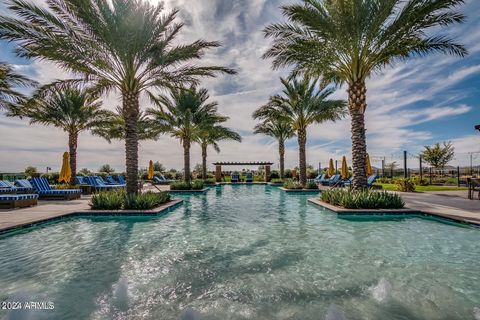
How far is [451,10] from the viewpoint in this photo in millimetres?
9570

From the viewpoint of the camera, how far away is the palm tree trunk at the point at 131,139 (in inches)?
430

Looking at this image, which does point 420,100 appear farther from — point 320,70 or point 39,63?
point 39,63

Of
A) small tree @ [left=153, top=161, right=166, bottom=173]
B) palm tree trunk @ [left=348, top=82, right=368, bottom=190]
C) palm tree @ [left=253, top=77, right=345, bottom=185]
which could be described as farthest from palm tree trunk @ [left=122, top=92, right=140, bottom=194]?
small tree @ [left=153, top=161, right=166, bottom=173]

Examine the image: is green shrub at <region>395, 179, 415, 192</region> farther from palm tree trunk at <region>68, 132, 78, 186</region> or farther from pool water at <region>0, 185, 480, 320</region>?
palm tree trunk at <region>68, 132, 78, 186</region>

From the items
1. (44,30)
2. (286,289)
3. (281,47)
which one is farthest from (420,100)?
(44,30)

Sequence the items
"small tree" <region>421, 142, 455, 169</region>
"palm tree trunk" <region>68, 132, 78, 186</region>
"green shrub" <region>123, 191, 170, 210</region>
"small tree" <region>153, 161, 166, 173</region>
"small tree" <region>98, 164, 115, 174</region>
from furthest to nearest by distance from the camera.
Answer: "small tree" <region>153, 161, 166, 173</region>
"small tree" <region>98, 164, 115, 174</region>
"small tree" <region>421, 142, 455, 169</region>
"palm tree trunk" <region>68, 132, 78, 186</region>
"green shrub" <region>123, 191, 170, 210</region>

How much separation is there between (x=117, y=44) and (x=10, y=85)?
962 cm

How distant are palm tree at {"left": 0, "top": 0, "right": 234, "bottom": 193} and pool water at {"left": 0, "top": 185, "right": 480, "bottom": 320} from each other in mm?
5233

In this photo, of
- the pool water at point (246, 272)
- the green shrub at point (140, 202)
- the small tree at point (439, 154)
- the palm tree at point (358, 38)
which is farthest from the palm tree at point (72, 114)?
the small tree at point (439, 154)

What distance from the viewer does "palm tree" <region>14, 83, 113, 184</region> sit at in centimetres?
1795

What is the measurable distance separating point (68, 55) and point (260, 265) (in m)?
10.1

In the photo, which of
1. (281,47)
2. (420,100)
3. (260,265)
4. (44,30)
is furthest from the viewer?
(420,100)

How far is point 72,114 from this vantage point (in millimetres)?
18688

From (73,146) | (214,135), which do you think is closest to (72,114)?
(73,146)
